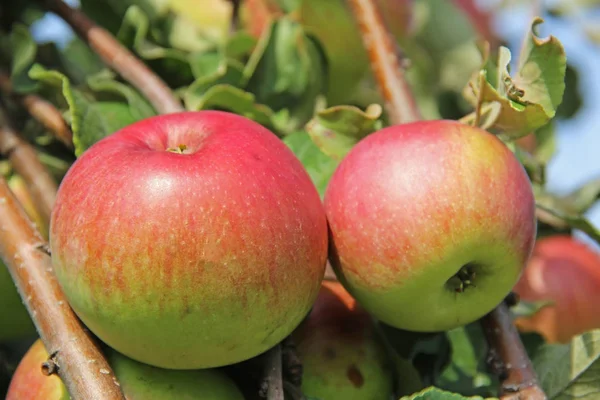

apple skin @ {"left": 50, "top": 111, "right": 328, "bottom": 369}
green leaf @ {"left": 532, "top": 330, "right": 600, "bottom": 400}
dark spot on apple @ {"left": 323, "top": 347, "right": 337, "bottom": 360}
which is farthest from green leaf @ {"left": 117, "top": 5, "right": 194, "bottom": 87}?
green leaf @ {"left": 532, "top": 330, "right": 600, "bottom": 400}

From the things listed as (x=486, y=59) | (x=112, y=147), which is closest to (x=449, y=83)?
(x=486, y=59)

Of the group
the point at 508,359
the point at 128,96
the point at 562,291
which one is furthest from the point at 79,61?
the point at 562,291

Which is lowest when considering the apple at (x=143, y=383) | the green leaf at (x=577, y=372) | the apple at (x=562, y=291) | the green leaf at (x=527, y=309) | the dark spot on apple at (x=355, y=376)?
the apple at (x=562, y=291)

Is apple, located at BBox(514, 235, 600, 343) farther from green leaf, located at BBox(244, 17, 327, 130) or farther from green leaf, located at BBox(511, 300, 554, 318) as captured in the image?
green leaf, located at BBox(244, 17, 327, 130)

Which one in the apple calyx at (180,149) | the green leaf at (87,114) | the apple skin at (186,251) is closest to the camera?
the apple skin at (186,251)

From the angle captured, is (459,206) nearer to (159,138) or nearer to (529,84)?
(529,84)

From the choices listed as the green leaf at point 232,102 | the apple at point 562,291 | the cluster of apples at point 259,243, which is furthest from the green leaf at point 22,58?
the apple at point 562,291

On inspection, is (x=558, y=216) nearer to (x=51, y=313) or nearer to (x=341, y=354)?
(x=341, y=354)

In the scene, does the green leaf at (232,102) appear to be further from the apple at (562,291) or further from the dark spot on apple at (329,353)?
the apple at (562,291)
